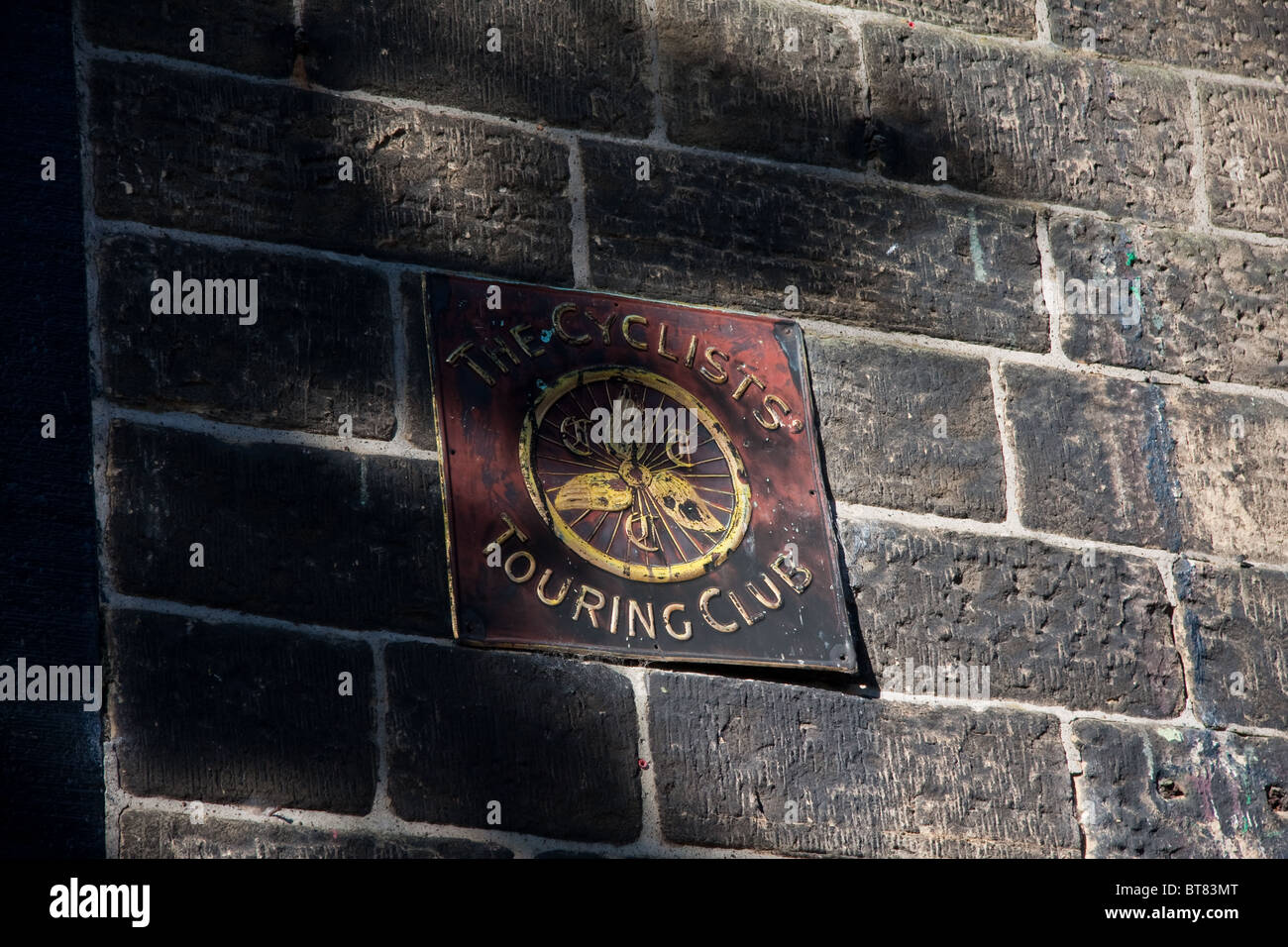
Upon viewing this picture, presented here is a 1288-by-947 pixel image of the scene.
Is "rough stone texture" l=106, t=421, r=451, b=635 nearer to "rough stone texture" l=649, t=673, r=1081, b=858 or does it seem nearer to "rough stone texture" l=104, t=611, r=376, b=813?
"rough stone texture" l=104, t=611, r=376, b=813

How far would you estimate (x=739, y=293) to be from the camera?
3.64 meters

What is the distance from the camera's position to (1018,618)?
11.6 ft

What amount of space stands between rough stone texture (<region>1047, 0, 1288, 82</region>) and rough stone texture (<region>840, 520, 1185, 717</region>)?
47.9 inches

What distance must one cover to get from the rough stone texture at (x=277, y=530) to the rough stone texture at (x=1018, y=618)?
80cm

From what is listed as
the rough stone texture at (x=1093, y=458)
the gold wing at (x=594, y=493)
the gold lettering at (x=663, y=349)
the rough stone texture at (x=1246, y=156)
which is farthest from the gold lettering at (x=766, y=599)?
the rough stone texture at (x=1246, y=156)

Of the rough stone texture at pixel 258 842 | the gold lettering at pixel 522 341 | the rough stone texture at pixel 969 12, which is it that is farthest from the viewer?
the rough stone texture at pixel 969 12

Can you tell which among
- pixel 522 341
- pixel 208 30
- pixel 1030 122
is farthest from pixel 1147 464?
pixel 208 30

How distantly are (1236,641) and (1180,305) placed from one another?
28.4 inches

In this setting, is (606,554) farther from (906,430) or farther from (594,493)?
(906,430)

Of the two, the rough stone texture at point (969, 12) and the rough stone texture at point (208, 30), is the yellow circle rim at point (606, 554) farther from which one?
the rough stone texture at point (969, 12)

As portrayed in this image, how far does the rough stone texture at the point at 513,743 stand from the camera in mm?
3041

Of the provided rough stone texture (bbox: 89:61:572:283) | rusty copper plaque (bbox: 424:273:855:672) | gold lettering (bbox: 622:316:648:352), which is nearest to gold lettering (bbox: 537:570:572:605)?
rusty copper plaque (bbox: 424:273:855:672)

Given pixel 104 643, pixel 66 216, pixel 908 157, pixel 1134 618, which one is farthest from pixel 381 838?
pixel 908 157
